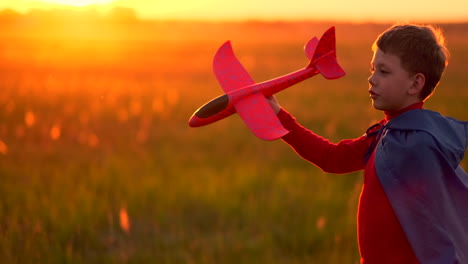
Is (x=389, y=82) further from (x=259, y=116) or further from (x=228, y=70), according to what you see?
(x=228, y=70)

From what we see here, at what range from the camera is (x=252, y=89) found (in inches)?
89.3

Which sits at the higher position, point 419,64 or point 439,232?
point 419,64

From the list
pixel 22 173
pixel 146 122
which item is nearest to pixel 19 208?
pixel 22 173

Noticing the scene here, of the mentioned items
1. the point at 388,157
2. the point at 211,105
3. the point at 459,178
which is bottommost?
the point at 459,178

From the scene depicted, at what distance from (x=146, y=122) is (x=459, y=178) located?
20.5 feet

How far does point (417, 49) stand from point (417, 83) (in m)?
0.14

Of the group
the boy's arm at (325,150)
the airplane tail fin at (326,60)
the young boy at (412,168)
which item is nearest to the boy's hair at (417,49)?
the young boy at (412,168)

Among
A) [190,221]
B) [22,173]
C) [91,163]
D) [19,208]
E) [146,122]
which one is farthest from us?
[146,122]

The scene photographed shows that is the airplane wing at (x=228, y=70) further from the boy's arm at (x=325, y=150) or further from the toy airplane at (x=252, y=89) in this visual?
the boy's arm at (x=325, y=150)

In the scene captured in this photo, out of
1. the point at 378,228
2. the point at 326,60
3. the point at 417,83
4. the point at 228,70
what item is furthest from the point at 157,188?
the point at 417,83

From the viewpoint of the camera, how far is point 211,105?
2.19 metres

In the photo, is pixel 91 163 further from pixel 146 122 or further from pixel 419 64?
pixel 419 64

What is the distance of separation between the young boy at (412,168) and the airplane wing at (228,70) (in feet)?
1.92

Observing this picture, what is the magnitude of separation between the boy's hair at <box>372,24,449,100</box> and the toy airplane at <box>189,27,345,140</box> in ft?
0.98
